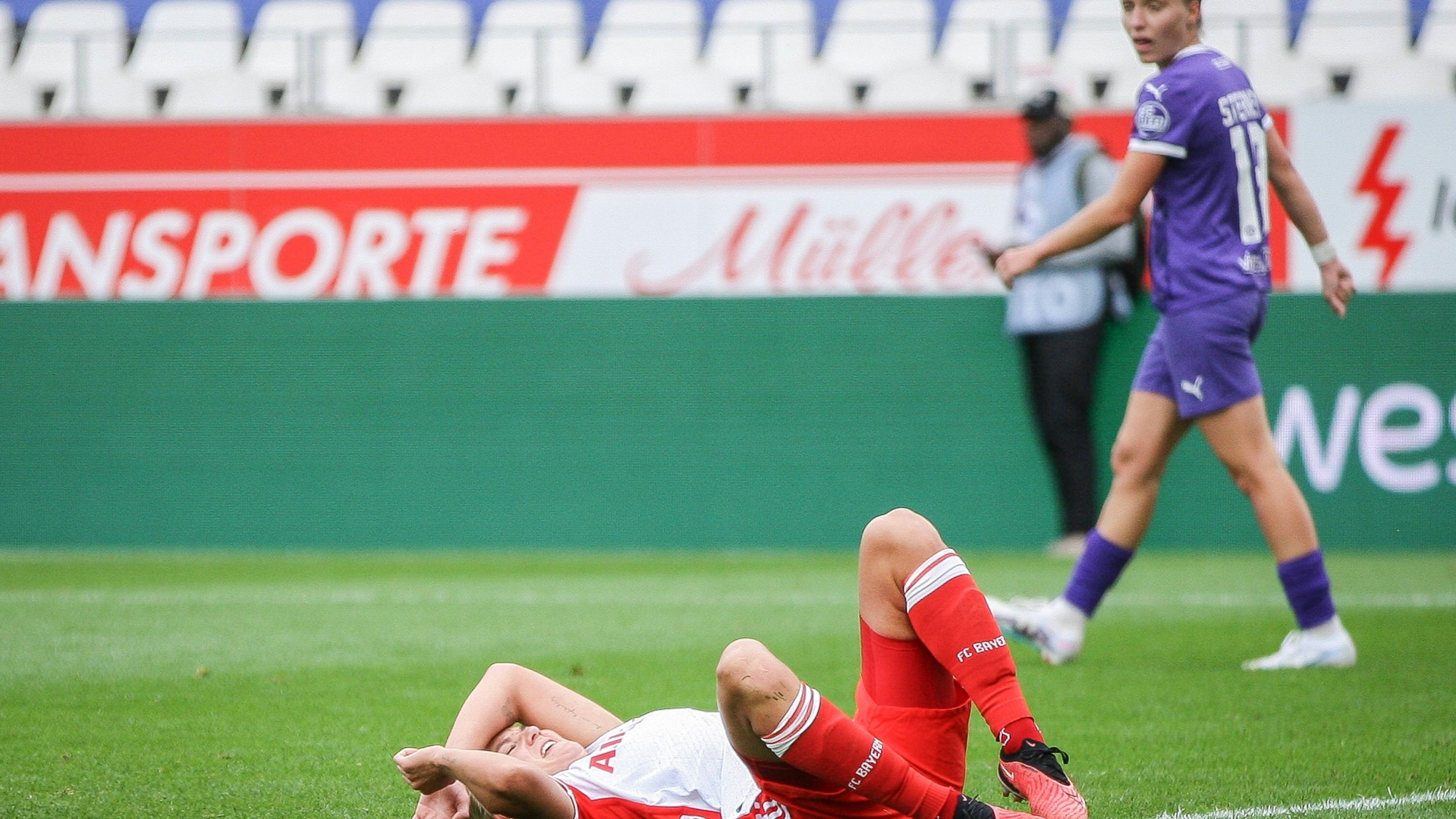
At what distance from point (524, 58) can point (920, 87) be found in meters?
4.14

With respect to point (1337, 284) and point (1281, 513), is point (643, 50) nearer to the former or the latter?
point (1337, 284)

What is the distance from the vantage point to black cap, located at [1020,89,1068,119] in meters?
9.65

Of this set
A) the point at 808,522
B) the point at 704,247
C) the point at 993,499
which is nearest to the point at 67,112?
the point at 704,247

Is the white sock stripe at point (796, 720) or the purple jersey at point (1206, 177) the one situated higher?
the purple jersey at point (1206, 177)

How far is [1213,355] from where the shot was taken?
5289 millimetres

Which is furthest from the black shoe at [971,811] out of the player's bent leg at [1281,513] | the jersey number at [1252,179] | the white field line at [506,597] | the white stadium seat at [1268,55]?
the white stadium seat at [1268,55]

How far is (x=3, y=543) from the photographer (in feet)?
33.8

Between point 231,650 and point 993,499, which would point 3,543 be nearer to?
point 231,650

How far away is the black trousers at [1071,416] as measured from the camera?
388 inches

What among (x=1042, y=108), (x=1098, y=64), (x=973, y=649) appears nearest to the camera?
(x=973, y=649)

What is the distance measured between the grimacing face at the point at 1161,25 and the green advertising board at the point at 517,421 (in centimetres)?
500

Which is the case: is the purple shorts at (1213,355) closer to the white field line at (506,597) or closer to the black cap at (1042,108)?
the white field line at (506,597)

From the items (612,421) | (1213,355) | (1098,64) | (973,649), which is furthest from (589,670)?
(1098,64)

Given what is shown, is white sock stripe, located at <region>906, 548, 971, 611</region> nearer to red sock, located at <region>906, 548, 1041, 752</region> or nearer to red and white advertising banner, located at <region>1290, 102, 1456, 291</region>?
red sock, located at <region>906, 548, 1041, 752</region>
